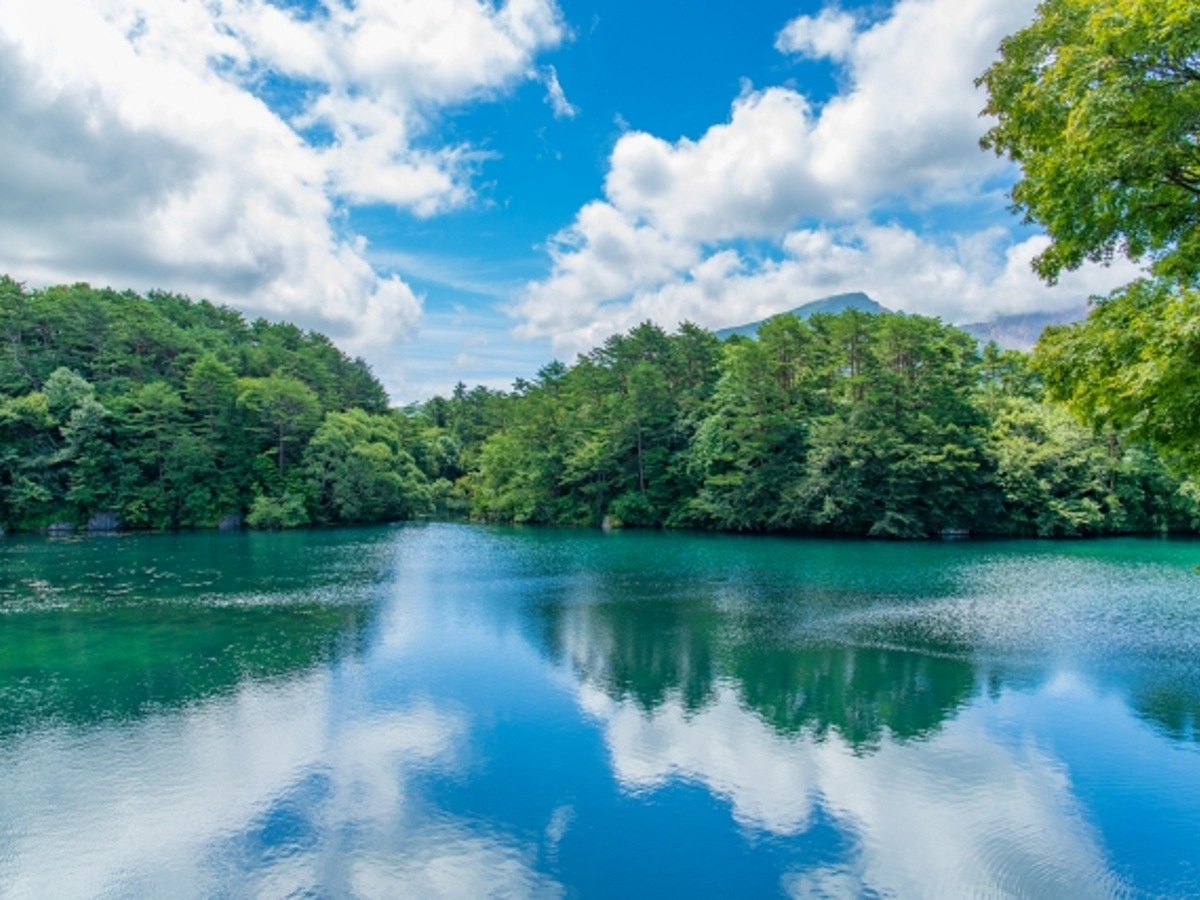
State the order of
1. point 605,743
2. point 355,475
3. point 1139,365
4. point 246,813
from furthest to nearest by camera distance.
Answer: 1. point 355,475
2. point 605,743
3. point 246,813
4. point 1139,365

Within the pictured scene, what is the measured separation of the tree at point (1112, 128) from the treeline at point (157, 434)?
49.1 m

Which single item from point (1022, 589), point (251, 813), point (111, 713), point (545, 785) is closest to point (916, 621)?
point (1022, 589)

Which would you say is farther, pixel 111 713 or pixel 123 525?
pixel 123 525

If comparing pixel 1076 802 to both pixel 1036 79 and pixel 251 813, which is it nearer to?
pixel 1036 79

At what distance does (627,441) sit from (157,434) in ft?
103

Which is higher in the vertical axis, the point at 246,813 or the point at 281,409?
the point at 281,409

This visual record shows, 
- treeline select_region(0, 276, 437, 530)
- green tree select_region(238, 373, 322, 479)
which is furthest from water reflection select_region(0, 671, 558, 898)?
green tree select_region(238, 373, 322, 479)

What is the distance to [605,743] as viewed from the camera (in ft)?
38.9

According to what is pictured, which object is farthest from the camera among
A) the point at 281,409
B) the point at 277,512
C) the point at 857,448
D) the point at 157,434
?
the point at 281,409

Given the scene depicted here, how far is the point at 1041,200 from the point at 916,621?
13708mm

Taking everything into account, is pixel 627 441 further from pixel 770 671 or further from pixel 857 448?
pixel 770 671

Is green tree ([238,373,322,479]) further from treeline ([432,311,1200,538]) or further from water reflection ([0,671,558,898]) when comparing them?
water reflection ([0,671,558,898])

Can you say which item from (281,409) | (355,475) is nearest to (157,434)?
(281,409)

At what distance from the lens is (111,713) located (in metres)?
13.2
